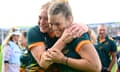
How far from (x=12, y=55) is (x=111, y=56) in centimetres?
208

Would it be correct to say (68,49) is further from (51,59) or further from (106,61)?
(106,61)

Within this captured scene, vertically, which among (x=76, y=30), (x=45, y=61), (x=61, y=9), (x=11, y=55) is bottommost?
(x=11, y=55)

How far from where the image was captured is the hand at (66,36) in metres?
2.81

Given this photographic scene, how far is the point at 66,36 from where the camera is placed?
9.22ft

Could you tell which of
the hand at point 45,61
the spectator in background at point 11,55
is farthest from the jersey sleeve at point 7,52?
the hand at point 45,61

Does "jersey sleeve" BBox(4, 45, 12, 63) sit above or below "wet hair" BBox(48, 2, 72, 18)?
below

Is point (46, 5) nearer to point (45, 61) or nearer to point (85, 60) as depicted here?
point (45, 61)

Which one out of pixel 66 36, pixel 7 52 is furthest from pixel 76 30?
pixel 7 52

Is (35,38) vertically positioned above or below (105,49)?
above

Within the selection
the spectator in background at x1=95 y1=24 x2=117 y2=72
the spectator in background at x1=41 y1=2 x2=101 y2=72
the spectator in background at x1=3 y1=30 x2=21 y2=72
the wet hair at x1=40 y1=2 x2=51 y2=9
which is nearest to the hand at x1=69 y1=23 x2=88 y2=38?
the spectator in background at x1=41 y1=2 x2=101 y2=72

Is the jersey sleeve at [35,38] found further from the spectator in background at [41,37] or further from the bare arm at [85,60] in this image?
the bare arm at [85,60]

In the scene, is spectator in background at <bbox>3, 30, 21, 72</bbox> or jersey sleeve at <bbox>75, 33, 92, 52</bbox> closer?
jersey sleeve at <bbox>75, 33, 92, 52</bbox>

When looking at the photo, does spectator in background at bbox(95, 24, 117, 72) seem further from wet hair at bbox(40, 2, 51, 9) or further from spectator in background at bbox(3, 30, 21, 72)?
wet hair at bbox(40, 2, 51, 9)

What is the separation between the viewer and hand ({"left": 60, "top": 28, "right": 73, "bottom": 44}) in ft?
9.22
